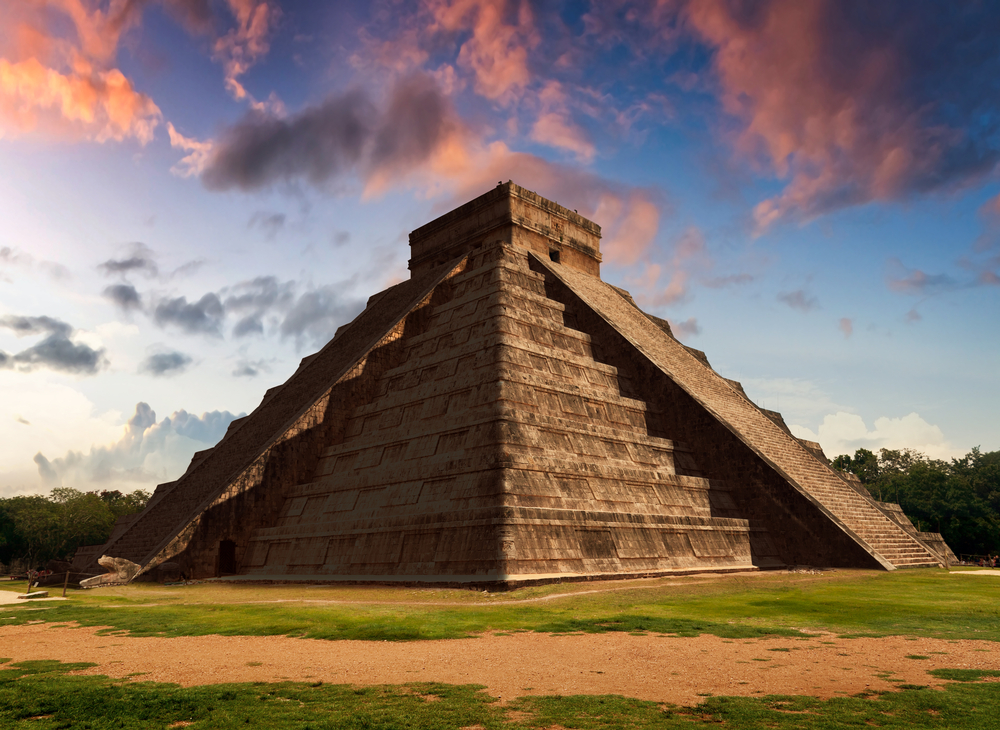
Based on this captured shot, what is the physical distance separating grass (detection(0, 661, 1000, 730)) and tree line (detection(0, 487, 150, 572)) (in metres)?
53.3

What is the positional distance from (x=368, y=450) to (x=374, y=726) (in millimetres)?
16838

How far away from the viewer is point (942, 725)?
207 inches

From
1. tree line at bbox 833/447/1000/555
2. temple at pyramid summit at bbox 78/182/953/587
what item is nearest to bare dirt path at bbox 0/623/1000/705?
temple at pyramid summit at bbox 78/182/953/587

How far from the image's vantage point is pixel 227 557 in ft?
72.2

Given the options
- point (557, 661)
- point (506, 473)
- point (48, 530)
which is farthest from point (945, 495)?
point (48, 530)

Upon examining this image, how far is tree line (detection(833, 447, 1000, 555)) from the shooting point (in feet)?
125

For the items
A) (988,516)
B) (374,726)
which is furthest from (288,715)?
(988,516)

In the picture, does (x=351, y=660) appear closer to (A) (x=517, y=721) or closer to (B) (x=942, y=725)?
(A) (x=517, y=721)

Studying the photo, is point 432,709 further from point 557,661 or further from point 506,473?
point 506,473

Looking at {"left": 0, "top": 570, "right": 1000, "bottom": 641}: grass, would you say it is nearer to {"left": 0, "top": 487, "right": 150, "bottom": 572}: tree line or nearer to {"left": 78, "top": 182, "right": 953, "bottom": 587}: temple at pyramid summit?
{"left": 78, "top": 182, "right": 953, "bottom": 587}: temple at pyramid summit

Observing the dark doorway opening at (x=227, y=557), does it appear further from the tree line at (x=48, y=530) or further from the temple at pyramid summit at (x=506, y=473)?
the tree line at (x=48, y=530)

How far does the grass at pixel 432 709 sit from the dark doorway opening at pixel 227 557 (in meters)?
15.9

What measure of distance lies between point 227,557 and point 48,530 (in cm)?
4094

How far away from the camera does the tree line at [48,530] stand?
52.2 metres
